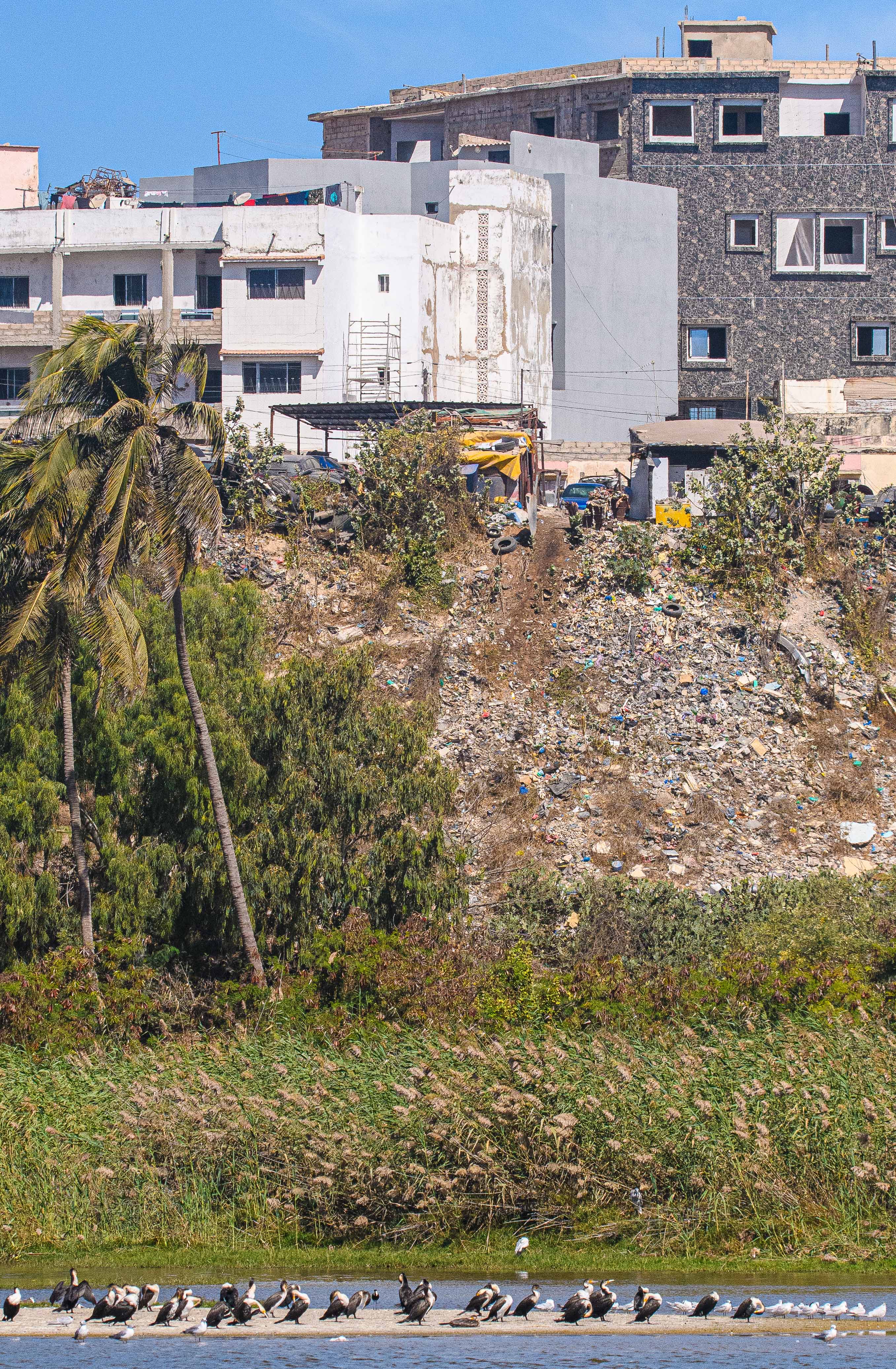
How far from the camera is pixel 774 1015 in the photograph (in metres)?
22.5

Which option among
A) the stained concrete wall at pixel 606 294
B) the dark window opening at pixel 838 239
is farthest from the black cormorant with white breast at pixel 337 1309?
the dark window opening at pixel 838 239

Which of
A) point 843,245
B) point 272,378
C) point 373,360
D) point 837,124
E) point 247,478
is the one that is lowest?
point 247,478

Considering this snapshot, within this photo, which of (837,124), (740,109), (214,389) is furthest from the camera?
(837,124)

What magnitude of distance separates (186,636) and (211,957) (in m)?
5.30

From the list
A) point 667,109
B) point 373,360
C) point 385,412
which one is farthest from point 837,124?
point 385,412

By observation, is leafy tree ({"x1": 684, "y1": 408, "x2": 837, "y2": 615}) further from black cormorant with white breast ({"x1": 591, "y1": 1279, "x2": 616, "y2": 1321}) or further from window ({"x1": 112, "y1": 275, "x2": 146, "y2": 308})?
black cormorant with white breast ({"x1": 591, "y1": 1279, "x2": 616, "y2": 1321})

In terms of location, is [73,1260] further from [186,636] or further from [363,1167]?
[186,636]

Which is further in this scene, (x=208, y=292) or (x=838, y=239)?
(x=838, y=239)

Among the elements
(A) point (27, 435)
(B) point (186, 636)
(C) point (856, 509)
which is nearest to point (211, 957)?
(B) point (186, 636)

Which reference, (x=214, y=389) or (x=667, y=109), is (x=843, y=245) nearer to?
(x=667, y=109)

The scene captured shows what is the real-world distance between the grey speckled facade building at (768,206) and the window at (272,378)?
556 inches

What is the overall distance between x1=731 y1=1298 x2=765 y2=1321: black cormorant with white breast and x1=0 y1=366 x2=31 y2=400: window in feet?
144

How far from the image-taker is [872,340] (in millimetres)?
59812

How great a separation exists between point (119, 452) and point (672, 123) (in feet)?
141
